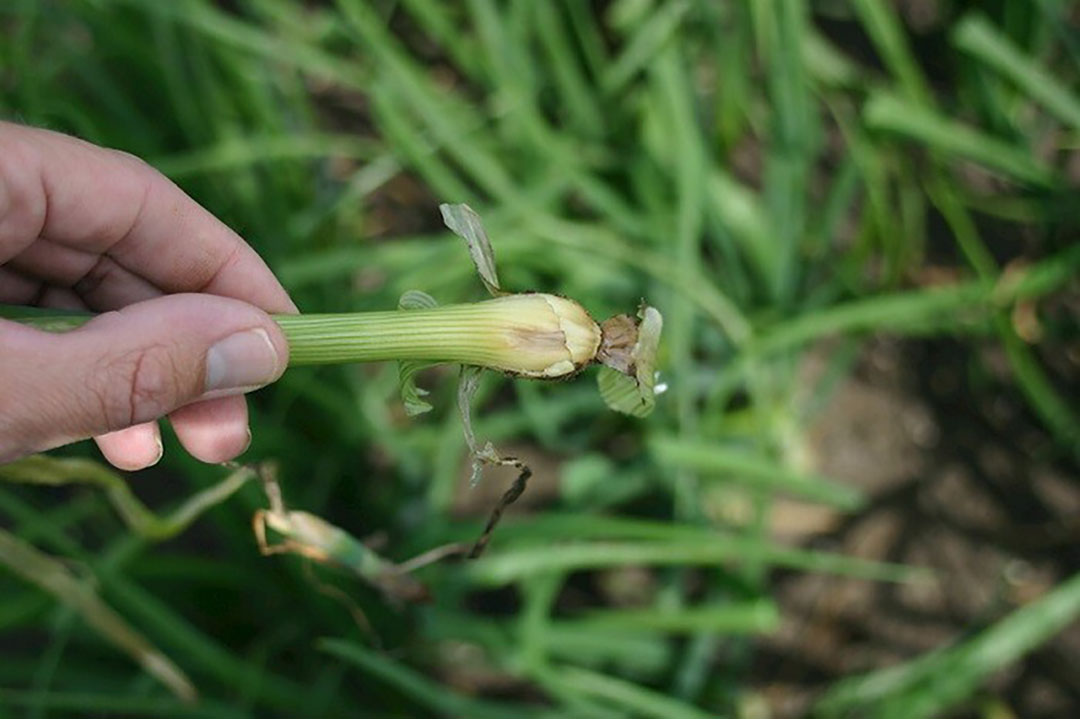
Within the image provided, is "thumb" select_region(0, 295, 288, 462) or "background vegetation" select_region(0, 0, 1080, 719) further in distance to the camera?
"background vegetation" select_region(0, 0, 1080, 719)

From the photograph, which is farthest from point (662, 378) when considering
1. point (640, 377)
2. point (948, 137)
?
point (640, 377)

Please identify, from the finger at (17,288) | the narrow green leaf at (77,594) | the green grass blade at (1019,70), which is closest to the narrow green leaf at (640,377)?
the finger at (17,288)

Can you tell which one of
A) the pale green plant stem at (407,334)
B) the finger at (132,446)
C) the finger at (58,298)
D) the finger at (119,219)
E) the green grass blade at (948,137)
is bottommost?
the finger at (132,446)

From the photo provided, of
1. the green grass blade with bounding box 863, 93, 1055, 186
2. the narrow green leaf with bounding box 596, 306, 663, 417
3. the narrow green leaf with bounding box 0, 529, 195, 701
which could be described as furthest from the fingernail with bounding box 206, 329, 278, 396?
the green grass blade with bounding box 863, 93, 1055, 186

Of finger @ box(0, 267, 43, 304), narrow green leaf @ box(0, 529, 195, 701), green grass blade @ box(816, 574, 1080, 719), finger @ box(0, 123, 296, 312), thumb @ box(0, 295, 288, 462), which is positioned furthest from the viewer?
green grass blade @ box(816, 574, 1080, 719)

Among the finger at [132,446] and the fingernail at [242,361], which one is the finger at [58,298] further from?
the fingernail at [242,361]

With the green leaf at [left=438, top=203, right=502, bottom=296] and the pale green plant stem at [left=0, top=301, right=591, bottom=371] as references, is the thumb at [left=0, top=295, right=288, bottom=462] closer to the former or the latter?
the pale green plant stem at [left=0, top=301, right=591, bottom=371]

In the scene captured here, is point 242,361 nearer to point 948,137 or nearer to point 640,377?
point 640,377

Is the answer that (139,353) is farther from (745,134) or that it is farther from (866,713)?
(745,134)
